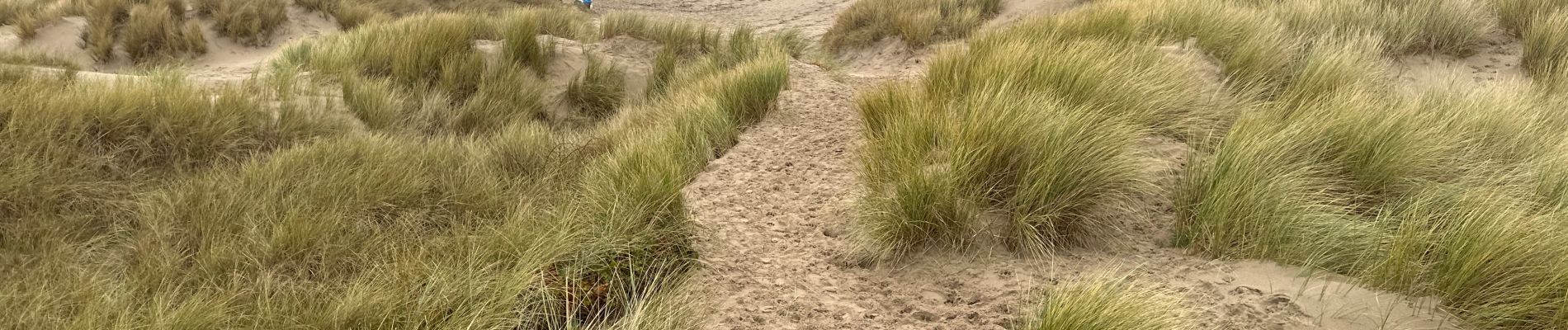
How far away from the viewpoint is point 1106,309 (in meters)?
1.57

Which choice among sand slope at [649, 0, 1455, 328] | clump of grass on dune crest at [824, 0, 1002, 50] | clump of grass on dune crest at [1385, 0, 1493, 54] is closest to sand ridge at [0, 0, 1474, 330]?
sand slope at [649, 0, 1455, 328]

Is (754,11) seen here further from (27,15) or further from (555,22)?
(27,15)

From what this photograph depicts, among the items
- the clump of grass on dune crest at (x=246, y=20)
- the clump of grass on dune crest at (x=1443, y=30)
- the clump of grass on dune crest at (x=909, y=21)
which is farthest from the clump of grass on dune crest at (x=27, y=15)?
the clump of grass on dune crest at (x=1443, y=30)

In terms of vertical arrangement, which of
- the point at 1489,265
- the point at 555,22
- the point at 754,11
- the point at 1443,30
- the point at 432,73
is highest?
the point at 1489,265

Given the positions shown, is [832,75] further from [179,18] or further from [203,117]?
[179,18]

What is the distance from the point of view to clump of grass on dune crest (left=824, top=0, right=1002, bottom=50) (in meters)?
8.02

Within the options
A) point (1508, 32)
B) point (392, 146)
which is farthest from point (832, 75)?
point (1508, 32)

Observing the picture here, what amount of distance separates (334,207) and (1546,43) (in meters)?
5.88

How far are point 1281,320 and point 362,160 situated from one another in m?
3.34

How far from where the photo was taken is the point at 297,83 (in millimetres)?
4582

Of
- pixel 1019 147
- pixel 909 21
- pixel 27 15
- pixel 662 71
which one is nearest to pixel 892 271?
pixel 1019 147

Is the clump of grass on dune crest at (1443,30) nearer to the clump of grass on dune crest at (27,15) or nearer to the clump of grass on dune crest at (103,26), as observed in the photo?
the clump of grass on dune crest at (103,26)

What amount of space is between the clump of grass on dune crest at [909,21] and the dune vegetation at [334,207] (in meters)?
3.88

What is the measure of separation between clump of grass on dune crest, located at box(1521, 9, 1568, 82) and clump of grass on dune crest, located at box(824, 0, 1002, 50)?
444cm
